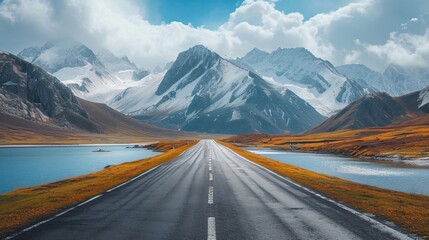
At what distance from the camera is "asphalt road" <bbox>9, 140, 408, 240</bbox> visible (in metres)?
14.1

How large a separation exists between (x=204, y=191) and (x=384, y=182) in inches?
1423

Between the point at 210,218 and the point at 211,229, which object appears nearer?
the point at 211,229

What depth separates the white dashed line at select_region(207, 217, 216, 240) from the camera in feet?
44.9

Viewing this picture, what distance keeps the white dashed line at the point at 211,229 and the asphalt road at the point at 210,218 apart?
0.03 m

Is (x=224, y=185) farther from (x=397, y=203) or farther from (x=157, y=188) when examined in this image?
(x=397, y=203)

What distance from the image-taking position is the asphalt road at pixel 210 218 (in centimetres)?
1412

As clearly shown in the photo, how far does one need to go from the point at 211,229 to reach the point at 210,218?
6.60 feet

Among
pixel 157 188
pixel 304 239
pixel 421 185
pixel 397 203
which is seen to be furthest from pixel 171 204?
pixel 421 185

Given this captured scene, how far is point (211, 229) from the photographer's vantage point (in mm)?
14727

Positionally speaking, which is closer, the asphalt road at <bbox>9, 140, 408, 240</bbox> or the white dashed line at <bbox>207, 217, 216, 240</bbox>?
the white dashed line at <bbox>207, 217, 216, 240</bbox>

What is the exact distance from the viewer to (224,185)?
1141 inches

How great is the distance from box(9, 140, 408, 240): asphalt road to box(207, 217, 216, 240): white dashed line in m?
0.03

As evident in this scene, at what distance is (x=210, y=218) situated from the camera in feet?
54.9

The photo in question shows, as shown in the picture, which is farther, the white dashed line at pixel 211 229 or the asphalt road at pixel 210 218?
the asphalt road at pixel 210 218
